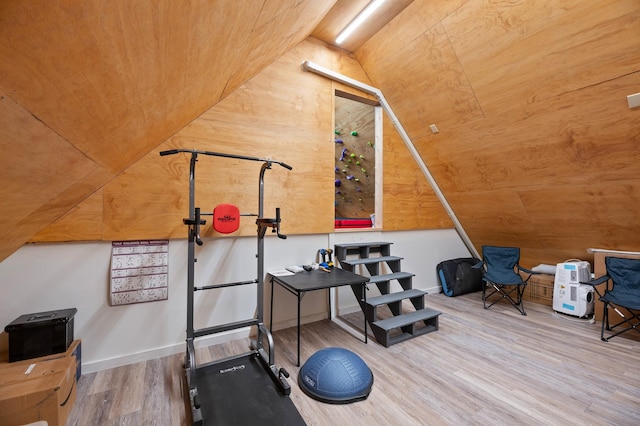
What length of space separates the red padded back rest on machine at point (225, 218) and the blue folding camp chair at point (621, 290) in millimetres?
3734

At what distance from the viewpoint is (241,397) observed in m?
1.85

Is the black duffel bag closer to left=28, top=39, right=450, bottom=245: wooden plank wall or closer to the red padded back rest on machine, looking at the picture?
left=28, top=39, right=450, bottom=245: wooden plank wall

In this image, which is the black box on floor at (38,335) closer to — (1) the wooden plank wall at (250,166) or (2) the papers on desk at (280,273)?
(1) the wooden plank wall at (250,166)

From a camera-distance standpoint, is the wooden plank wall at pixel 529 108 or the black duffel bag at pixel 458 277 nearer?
the wooden plank wall at pixel 529 108

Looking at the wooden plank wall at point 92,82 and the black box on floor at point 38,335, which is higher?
the wooden plank wall at point 92,82

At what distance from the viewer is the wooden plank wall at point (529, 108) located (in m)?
2.26

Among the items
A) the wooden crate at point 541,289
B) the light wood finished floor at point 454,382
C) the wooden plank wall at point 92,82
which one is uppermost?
the wooden plank wall at point 92,82

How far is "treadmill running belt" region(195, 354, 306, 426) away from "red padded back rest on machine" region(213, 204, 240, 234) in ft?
3.60

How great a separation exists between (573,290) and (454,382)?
8.04 feet

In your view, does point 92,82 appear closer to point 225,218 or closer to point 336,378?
point 225,218

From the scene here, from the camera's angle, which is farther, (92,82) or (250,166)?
(250,166)

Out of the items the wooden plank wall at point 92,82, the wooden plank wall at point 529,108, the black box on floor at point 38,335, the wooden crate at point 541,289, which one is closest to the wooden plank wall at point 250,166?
the wooden plank wall at point 92,82

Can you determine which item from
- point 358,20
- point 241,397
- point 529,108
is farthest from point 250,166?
point 529,108

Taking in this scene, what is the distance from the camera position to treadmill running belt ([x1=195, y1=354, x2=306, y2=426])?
1.67 m
